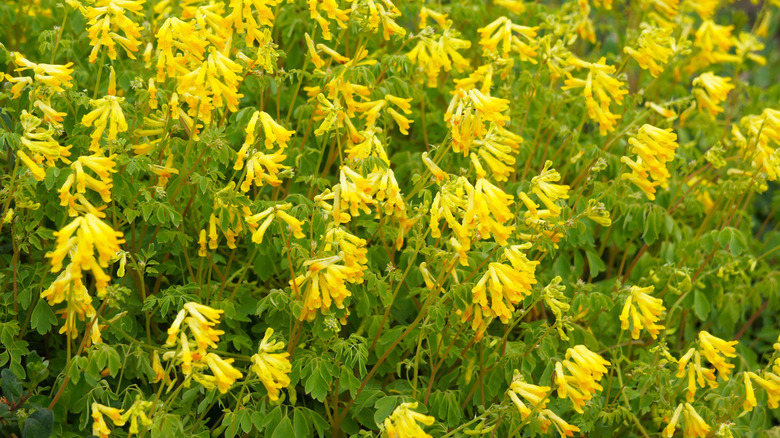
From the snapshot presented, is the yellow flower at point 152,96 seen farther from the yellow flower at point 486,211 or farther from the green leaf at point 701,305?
the green leaf at point 701,305

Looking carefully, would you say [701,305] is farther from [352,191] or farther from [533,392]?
[352,191]

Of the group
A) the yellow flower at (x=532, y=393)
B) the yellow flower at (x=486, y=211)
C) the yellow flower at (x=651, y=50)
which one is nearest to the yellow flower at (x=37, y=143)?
the yellow flower at (x=486, y=211)

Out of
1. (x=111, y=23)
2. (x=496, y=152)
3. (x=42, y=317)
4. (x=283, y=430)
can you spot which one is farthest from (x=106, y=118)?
(x=496, y=152)

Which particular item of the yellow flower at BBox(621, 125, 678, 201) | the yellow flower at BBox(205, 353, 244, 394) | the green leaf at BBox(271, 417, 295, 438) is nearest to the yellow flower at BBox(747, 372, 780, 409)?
the yellow flower at BBox(621, 125, 678, 201)

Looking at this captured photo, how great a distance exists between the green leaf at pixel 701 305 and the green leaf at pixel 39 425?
2433 millimetres

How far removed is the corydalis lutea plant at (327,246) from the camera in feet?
7.52

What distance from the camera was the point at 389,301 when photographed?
8.38ft

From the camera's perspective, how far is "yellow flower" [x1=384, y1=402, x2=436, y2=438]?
2.07 metres

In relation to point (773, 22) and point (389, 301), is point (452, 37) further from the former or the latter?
point (773, 22)

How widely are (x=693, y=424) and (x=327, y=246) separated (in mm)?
1353

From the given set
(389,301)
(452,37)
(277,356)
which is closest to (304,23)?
(452,37)

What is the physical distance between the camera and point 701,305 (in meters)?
3.17

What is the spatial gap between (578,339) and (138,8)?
1955mm

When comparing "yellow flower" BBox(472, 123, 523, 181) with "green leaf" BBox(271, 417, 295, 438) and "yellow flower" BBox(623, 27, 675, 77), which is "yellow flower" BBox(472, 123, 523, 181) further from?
"green leaf" BBox(271, 417, 295, 438)
